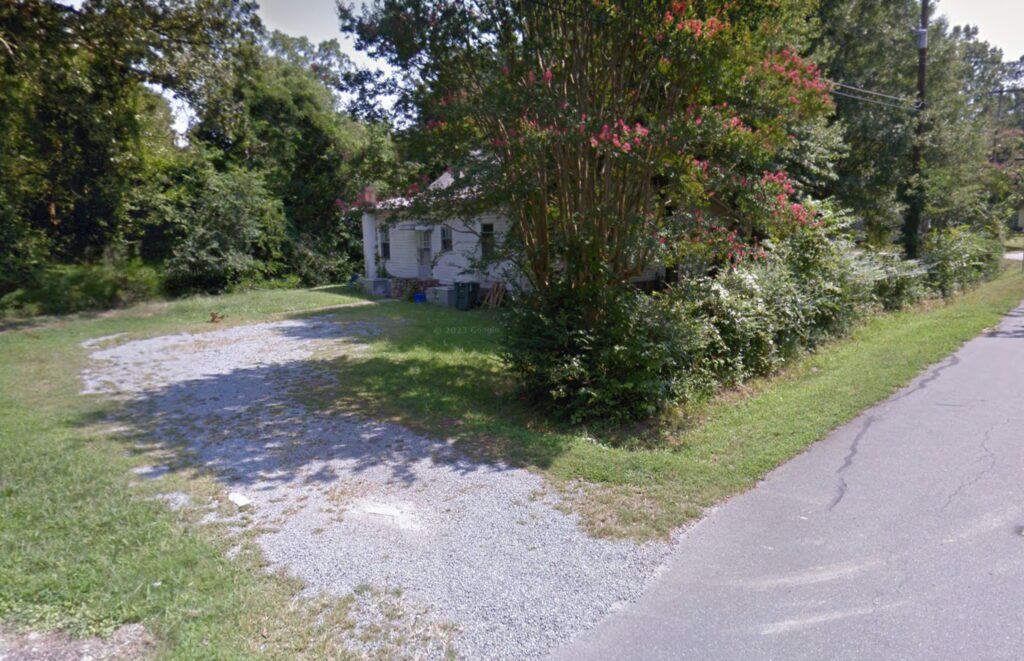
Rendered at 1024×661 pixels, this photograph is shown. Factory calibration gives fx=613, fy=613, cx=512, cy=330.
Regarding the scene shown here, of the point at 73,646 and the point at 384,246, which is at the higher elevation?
the point at 384,246

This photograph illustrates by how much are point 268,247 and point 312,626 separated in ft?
66.0

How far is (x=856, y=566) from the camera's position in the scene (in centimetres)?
347

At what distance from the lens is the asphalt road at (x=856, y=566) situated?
9.30 feet

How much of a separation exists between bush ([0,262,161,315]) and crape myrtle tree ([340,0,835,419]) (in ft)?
42.3

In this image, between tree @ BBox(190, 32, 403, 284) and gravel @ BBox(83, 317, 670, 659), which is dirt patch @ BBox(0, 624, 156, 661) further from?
tree @ BBox(190, 32, 403, 284)

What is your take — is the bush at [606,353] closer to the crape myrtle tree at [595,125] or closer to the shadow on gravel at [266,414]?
the crape myrtle tree at [595,125]

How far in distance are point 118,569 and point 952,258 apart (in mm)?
19362

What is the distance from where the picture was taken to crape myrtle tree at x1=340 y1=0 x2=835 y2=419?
21.5ft

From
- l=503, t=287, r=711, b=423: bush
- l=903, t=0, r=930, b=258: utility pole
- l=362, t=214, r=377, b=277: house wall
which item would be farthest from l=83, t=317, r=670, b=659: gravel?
l=903, t=0, r=930, b=258: utility pole

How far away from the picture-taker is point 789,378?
8.35 metres

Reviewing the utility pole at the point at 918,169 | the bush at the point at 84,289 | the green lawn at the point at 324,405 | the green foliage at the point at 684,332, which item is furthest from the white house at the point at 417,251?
the utility pole at the point at 918,169

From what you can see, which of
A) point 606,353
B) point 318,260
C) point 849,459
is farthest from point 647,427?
point 318,260

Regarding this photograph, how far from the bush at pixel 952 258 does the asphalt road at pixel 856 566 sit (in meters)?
12.7

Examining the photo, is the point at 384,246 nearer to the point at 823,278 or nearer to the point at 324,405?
the point at 823,278
